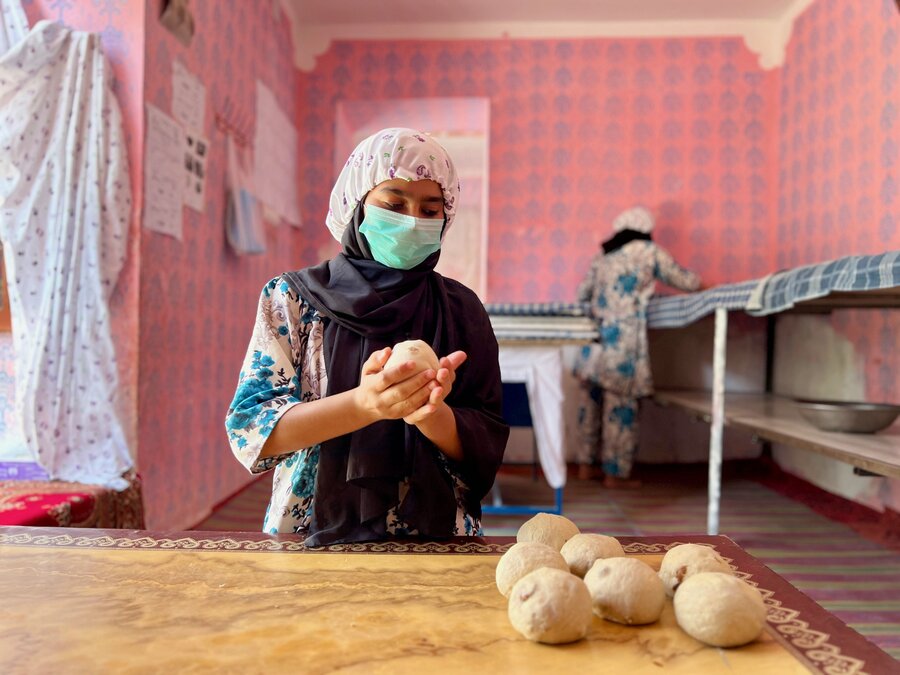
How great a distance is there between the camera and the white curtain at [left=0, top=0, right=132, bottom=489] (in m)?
2.38

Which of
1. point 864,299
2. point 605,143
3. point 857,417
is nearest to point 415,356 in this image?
point 857,417

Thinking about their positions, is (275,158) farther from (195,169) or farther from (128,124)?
(128,124)

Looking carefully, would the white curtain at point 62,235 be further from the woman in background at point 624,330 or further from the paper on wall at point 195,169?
the woman in background at point 624,330

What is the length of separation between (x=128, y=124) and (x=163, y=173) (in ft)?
0.96

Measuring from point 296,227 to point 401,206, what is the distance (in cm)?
447

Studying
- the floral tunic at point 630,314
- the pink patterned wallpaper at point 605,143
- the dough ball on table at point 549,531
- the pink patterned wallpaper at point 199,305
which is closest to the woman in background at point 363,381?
the dough ball on table at point 549,531

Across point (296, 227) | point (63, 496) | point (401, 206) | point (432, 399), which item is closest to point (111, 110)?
point (63, 496)

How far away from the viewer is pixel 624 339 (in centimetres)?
Answer: 454

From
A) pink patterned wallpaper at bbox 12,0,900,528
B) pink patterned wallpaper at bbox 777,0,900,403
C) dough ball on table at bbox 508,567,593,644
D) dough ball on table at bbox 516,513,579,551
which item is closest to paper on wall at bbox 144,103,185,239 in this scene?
pink patterned wallpaper at bbox 12,0,900,528

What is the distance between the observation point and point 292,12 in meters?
5.32

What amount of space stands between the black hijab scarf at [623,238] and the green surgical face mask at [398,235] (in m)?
3.66

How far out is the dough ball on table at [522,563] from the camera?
2.49 feet

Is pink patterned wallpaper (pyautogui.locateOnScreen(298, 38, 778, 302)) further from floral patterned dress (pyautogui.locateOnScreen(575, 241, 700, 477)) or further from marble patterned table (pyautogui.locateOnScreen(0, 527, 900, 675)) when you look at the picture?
marble patterned table (pyautogui.locateOnScreen(0, 527, 900, 675))

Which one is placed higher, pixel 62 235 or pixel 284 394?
pixel 62 235
